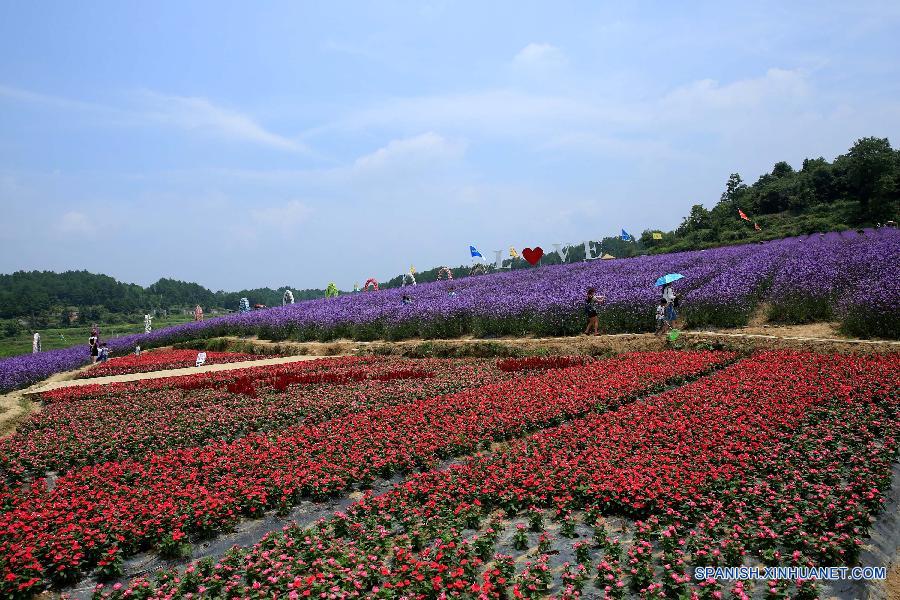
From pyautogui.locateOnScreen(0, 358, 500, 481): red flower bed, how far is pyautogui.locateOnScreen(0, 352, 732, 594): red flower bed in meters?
0.81

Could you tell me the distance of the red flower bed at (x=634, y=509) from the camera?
4.49 metres

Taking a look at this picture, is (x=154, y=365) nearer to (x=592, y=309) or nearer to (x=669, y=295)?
(x=592, y=309)

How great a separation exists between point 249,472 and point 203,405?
545 cm

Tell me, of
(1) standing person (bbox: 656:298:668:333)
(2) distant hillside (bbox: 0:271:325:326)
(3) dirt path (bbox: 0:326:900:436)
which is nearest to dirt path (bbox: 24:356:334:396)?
(3) dirt path (bbox: 0:326:900:436)

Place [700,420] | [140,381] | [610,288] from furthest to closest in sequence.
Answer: [610,288] → [140,381] → [700,420]

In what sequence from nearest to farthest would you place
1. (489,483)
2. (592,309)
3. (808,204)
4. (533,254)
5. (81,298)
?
1. (489,483)
2. (592,309)
3. (533,254)
4. (808,204)
5. (81,298)

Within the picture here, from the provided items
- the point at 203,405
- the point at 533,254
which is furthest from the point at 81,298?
the point at 203,405

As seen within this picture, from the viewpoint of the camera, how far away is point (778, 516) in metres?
5.16

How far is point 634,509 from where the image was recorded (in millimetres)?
5691

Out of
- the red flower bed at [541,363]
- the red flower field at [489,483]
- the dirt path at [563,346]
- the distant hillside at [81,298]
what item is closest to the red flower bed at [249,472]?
the red flower field at [489,483]

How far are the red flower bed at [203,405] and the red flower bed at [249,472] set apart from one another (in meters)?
0.81

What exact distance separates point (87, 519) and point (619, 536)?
5544 millimetres

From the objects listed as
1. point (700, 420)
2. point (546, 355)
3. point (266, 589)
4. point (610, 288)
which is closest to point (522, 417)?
point (700, 420)

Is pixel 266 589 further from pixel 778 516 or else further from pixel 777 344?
pixel 777 344
